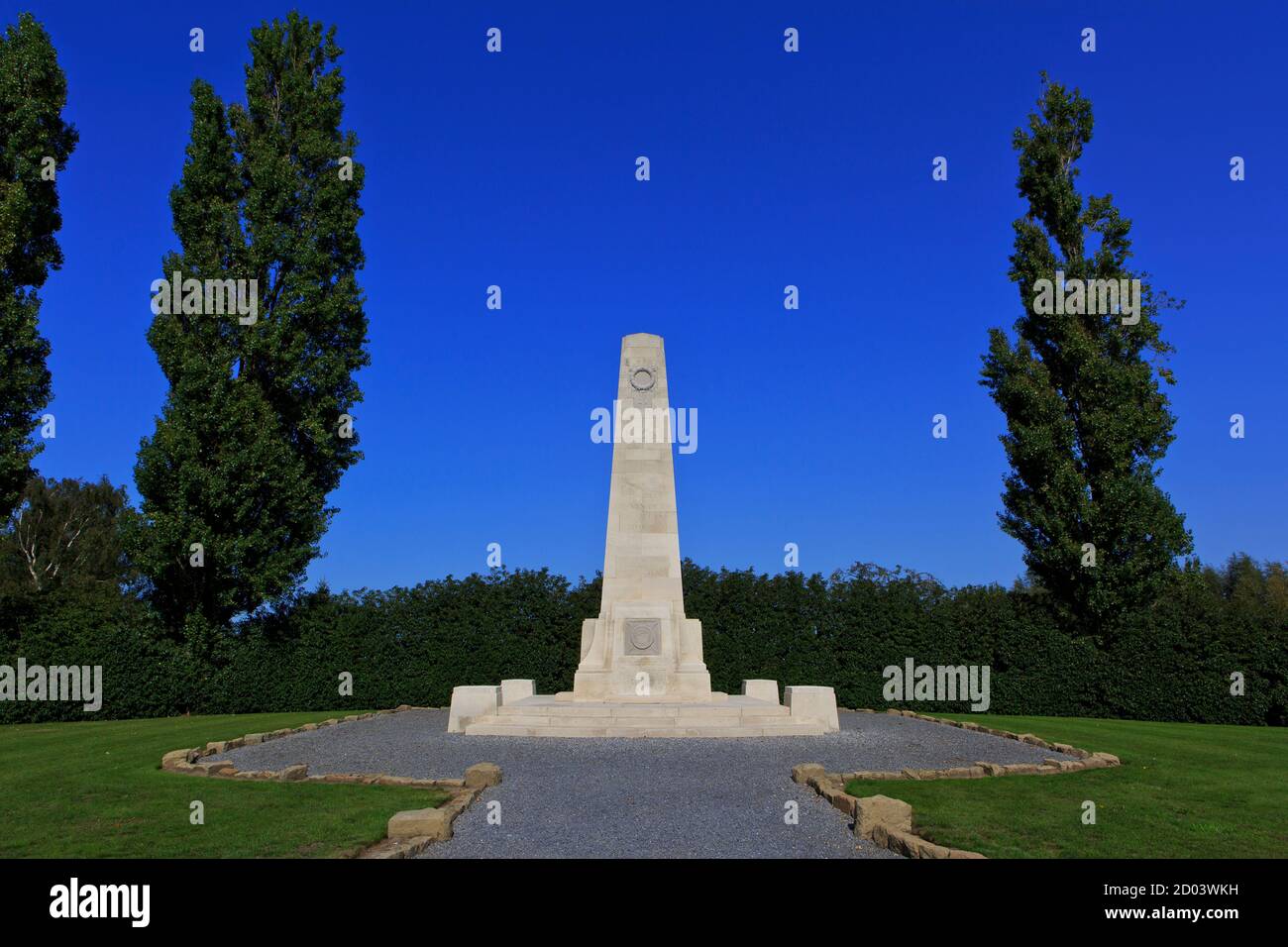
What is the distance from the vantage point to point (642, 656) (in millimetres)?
19375

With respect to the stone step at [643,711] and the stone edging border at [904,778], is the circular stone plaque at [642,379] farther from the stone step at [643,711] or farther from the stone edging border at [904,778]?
the stone edging border at [904,778]

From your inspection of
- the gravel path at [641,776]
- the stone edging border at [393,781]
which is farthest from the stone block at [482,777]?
the gravel path at [641,776]

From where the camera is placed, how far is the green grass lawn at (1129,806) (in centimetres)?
749

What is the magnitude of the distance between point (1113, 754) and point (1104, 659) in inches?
389

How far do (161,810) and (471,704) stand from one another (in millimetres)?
8302

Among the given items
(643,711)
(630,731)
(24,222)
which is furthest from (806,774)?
(24,222)

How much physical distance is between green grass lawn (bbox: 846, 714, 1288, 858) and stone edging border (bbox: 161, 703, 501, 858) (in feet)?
14.2

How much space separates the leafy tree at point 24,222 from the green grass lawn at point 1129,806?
20.4 metres

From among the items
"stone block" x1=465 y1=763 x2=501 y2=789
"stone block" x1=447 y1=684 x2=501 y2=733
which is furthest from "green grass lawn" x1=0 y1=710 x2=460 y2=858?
"stone block" x1=447 y1=684 x2=501 y2=733

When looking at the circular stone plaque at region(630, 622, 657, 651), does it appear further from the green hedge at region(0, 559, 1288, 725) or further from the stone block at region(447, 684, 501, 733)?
the green hedge at region(0, 559, 1288, 725)

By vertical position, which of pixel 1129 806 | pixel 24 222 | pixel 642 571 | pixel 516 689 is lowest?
pixel 516 689

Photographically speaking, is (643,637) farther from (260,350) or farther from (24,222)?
(24,222)
